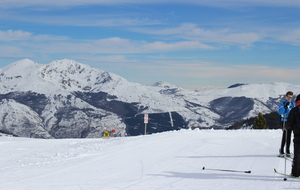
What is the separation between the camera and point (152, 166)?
11570 mm

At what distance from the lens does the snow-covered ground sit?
9070 millimetres

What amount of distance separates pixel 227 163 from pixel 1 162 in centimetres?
865

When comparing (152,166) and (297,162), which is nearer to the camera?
(297,162)

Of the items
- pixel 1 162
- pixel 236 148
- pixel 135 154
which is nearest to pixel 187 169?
pixel 135 154

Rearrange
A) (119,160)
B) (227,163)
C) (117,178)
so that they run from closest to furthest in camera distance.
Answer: (117,178) → (227,163) → (119,160)

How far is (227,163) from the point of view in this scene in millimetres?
11641

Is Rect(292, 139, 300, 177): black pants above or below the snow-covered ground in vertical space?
above

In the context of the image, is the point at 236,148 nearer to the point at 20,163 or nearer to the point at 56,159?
the point at 56,159

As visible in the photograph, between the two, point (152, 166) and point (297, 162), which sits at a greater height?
point (297, 162)

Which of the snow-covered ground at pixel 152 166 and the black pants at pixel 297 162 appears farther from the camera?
the snow-covered ground at pixel 152 166

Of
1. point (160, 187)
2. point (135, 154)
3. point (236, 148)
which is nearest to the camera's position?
point (160, 187)

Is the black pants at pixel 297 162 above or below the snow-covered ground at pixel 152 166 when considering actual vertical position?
above

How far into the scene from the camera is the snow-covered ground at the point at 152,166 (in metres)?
9.07

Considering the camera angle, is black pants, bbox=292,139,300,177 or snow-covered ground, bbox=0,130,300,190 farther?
snow-covered ground, bbox=0,130,300,190
